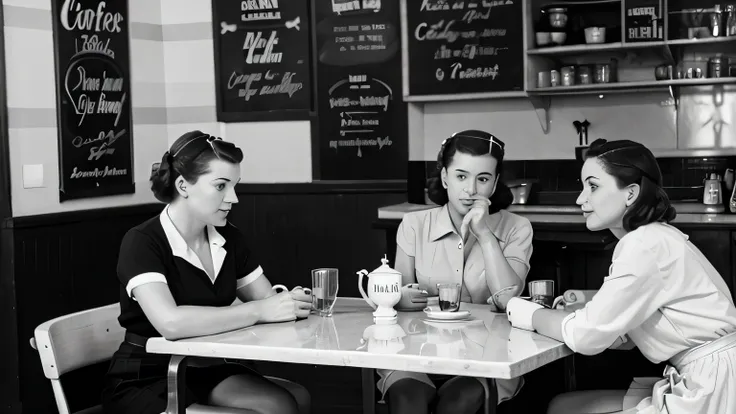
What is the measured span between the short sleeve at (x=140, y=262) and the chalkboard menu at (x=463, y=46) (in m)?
3.02

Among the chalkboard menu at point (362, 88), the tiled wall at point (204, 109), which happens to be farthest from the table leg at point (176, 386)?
the tiled wall at point (204, 109)

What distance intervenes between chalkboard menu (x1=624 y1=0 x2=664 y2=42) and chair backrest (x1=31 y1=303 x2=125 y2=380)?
3246 millimetres

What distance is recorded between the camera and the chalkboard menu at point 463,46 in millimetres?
5363

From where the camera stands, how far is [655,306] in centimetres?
236

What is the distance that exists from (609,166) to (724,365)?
1.90 feet

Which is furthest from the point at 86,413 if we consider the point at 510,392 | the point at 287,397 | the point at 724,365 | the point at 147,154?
the point at 147,154

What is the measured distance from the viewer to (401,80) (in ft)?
18.5

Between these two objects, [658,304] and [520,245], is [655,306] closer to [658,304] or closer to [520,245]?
[658,304]

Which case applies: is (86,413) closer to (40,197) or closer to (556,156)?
(40,197)

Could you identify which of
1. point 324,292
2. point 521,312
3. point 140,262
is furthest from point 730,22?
point 140,262

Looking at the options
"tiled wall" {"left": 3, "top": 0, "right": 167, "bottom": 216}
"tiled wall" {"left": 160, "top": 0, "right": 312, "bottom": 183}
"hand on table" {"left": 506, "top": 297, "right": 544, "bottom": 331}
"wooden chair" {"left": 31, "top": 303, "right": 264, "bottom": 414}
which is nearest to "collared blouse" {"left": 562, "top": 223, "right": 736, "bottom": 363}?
"hand on table" {"left": 506, "top": 297, "right": 544, "bottom": 331}

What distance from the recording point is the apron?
2.28m

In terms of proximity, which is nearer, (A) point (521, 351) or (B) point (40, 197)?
(A) point (521, 351)

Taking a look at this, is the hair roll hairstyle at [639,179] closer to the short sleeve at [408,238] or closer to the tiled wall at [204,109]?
the short sleeve at [408,238]
